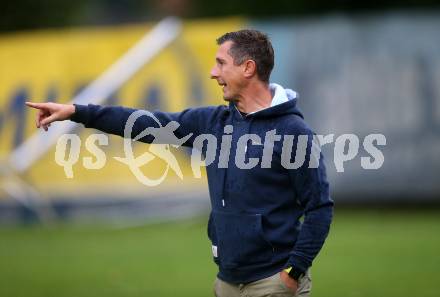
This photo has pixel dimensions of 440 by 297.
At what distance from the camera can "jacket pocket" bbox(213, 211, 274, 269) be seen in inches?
180

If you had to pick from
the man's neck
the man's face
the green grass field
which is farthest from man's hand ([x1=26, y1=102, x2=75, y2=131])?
the green grass field

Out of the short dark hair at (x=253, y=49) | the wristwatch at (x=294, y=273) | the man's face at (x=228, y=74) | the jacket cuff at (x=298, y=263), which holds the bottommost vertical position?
the wristwatch at (x=294, y=273)

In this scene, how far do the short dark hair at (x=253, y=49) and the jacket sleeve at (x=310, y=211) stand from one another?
1.53 ft

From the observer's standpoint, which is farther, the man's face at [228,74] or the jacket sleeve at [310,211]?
the man's face at [228,74]

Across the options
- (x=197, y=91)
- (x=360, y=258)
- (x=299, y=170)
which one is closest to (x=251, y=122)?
(x=299, y=170)

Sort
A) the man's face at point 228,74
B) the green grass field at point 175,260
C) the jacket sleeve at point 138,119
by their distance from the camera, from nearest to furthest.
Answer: the man's face at point 228,74 → the jacket sleeve at point 138,119 → the green grass field at point 175,260

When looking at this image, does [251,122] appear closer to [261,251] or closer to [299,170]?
[299,170]

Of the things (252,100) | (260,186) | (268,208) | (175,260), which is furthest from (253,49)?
(175,260)

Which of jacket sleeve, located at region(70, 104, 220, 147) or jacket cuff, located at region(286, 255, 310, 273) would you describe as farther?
jacket sleeve, located at region(70, 104, 220, 147)

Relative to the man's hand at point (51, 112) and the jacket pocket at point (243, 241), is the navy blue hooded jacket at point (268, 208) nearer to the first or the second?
the jacket pocket at point (243, 241)

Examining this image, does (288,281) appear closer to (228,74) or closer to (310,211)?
(310,211)

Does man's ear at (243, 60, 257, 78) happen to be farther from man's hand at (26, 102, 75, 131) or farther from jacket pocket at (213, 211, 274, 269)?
man's hand at (26, 102, 75, 131)

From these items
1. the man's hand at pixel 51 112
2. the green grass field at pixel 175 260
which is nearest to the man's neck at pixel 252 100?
the man's hand at pixel 51 112

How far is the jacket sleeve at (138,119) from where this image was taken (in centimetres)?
485
